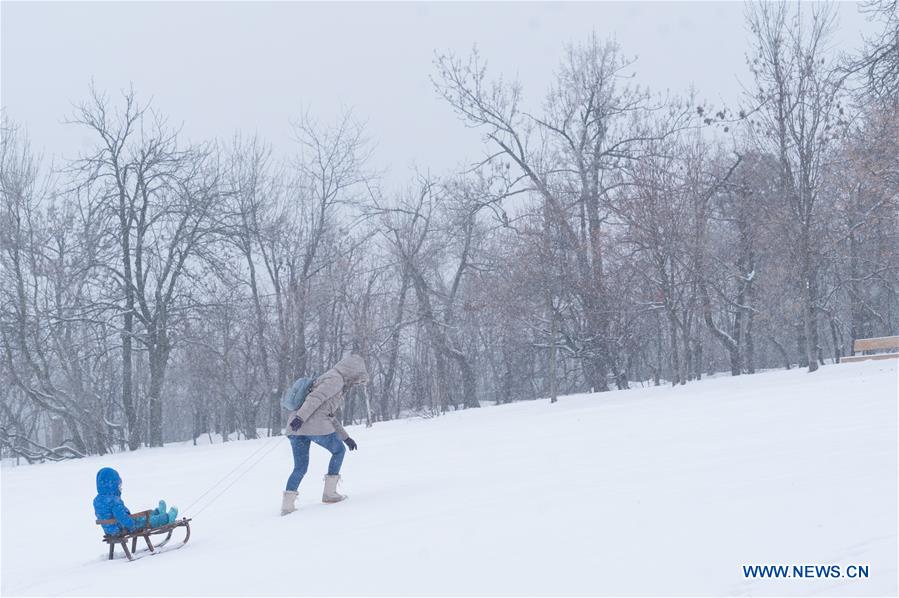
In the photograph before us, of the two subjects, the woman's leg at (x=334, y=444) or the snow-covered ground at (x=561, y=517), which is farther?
the woman's leg at (x=334, y=444)

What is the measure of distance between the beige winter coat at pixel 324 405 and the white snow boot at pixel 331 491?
53cm

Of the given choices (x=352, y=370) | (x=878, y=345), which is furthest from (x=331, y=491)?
(x=878, y=345)

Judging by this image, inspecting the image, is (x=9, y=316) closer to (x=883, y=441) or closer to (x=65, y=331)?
(x=65, y=331)

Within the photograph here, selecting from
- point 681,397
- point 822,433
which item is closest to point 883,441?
point 822,433

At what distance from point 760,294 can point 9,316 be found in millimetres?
26670

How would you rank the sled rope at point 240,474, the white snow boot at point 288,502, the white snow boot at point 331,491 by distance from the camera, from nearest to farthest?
the white snow boot at point 288,502 → the white snow boot at point 331,491 → the sled rope at point 240,474

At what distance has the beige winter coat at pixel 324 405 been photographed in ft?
32.2

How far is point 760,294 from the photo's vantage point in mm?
33875

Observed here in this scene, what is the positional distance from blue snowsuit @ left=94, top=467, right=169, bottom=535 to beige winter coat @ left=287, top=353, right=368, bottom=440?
1.81 m

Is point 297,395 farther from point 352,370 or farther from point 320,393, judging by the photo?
point 352,370

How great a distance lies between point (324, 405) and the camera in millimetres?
9961

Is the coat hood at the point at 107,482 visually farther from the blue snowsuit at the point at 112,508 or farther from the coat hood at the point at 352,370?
the coat hood at the point at 352,370

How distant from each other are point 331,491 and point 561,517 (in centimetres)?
394

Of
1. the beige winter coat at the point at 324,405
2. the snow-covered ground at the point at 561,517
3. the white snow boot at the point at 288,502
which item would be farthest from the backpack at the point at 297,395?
the snow-covered ground at the point at 561,517
